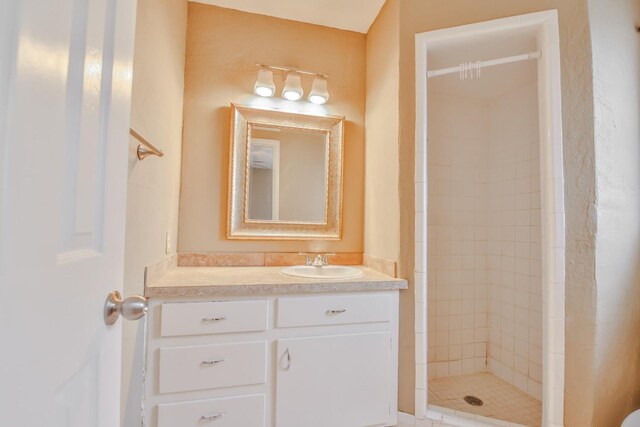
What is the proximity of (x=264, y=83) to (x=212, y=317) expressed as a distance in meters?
1.46

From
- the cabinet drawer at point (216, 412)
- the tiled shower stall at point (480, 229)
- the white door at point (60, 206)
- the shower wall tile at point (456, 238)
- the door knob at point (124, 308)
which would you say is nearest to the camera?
the white door at point (60, 206)

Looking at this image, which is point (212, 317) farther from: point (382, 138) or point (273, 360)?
point (382, 138)

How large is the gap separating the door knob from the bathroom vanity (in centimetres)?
83

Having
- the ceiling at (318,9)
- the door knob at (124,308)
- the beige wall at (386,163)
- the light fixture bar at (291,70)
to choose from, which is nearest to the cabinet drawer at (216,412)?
the beige wall at (386,163)

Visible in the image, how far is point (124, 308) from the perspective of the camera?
585mm

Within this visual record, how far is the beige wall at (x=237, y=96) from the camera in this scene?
2021 millimetres

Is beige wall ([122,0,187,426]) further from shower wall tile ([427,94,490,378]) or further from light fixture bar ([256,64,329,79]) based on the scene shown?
shower wall tile ([427,94,490,378])

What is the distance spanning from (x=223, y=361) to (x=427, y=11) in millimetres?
2103

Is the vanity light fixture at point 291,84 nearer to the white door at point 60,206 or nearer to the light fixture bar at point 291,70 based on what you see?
the light fixture bar at point 291,70

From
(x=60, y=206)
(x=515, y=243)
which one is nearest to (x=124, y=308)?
(x=60, y=206)

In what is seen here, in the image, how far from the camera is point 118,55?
1.99ft

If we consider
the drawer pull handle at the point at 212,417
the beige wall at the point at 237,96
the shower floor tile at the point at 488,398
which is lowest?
the shower floor tile at the point at 488,398

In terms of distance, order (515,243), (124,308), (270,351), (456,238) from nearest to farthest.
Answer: (124,308) < (270,351) < (515,243) < (456,238)

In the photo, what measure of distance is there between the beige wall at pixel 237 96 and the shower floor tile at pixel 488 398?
109 cm
